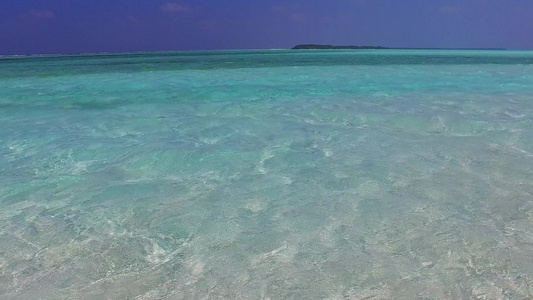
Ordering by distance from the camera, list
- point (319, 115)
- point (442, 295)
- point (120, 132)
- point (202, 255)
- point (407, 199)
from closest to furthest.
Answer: point (442, 295), point (202, 255), point (407, 199), point (120, 132), point (319, 115)

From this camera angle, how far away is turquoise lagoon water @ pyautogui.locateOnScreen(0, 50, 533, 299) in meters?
2.66

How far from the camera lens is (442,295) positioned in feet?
8.07

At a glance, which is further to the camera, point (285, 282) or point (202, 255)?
point (202, 255)

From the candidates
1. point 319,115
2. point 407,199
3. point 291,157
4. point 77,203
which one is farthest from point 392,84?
point 77,203

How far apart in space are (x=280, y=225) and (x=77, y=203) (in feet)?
6.45

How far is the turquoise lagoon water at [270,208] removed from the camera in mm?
2660

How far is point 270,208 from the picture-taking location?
3.76m

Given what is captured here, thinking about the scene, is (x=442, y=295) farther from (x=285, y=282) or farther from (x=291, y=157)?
(x=291, y=157)

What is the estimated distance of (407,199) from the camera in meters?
3.82

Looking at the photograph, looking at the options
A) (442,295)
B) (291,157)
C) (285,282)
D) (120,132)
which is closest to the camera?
(442,295)

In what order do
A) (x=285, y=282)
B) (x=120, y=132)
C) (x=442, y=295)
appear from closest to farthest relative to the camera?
1. (x=442, y=295)
2. (x=285, y=282)
3. (x=120, y=132)

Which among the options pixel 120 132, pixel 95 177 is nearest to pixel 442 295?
pixel 95 177

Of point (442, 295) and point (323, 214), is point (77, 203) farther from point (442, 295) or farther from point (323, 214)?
Result: point (442, 295)

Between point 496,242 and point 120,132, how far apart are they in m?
5.61
